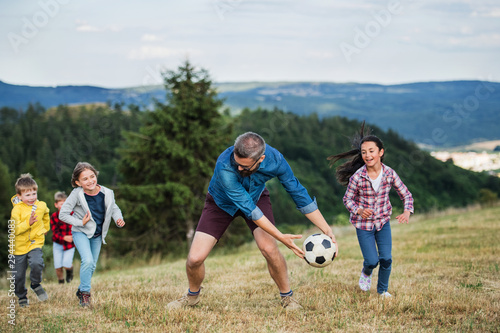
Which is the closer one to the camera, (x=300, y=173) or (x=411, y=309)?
(x=411, y=309)

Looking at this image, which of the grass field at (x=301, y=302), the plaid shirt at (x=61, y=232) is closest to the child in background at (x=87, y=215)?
the grass field at (x=301, y=302)

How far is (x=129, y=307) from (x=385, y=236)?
11.2 feet

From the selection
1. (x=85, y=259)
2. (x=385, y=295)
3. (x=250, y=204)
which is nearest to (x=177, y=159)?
(x=85, y=259)

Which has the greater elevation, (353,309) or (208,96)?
(208,96)

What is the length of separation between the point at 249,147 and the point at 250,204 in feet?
2.25

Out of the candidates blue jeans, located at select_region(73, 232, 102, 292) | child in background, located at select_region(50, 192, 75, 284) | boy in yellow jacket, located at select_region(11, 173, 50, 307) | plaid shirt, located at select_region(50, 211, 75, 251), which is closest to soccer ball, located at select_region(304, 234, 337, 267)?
blue jeans, located at select_region(73, 232, 102, 292)

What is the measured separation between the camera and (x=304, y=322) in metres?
4.80

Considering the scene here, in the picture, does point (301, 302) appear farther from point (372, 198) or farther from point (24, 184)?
point (24, 184)

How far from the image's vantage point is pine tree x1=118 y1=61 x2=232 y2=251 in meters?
23.1

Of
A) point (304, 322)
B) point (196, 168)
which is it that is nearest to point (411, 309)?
point (304, 322)

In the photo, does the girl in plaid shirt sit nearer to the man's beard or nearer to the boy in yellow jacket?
the man's beard

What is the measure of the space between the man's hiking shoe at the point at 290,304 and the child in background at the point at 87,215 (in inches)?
89.0

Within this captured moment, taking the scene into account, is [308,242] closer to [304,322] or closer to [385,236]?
[304,322]

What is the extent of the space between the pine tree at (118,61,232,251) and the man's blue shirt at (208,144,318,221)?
17.8 meters
